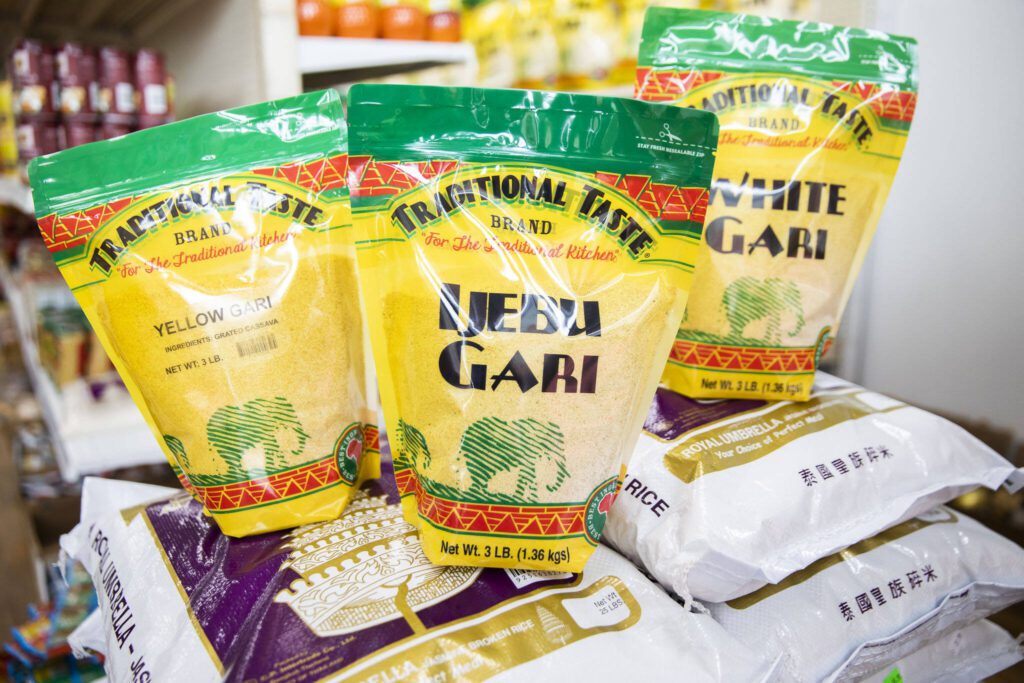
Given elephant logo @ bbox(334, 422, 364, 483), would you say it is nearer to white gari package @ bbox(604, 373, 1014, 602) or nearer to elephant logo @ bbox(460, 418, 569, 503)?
elephant logo @ bbox(460, 418, 569, 503)

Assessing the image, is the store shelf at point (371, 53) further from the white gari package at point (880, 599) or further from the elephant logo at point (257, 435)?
the white gari package at point (880, 599)

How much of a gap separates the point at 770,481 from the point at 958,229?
30.2 inches

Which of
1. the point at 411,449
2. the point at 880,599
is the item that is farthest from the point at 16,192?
the point at 880,599

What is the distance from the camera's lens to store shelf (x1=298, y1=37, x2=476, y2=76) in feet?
4.64

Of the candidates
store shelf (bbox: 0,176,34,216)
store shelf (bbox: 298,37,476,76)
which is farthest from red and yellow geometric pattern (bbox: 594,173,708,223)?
store shelf (bbox: 0,176,34,216)

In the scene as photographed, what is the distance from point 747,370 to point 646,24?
16.2 inches

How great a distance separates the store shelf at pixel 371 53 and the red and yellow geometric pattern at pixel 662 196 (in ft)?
3.25

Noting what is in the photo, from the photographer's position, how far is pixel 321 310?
0.60 m

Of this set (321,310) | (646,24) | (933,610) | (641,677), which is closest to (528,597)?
(641,677)

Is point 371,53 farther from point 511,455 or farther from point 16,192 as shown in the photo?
point 511,455

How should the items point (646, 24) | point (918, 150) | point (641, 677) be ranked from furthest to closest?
point (918, 150) → point (646, 24) → point (641, 677)

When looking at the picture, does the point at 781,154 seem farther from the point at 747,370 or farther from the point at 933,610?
the point at 933,610

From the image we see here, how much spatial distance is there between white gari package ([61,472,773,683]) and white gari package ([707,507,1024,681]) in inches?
3.9

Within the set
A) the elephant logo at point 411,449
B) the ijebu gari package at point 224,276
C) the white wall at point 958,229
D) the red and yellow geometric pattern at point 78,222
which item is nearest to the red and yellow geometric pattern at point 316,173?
the ijebu gari package at point 224,276
